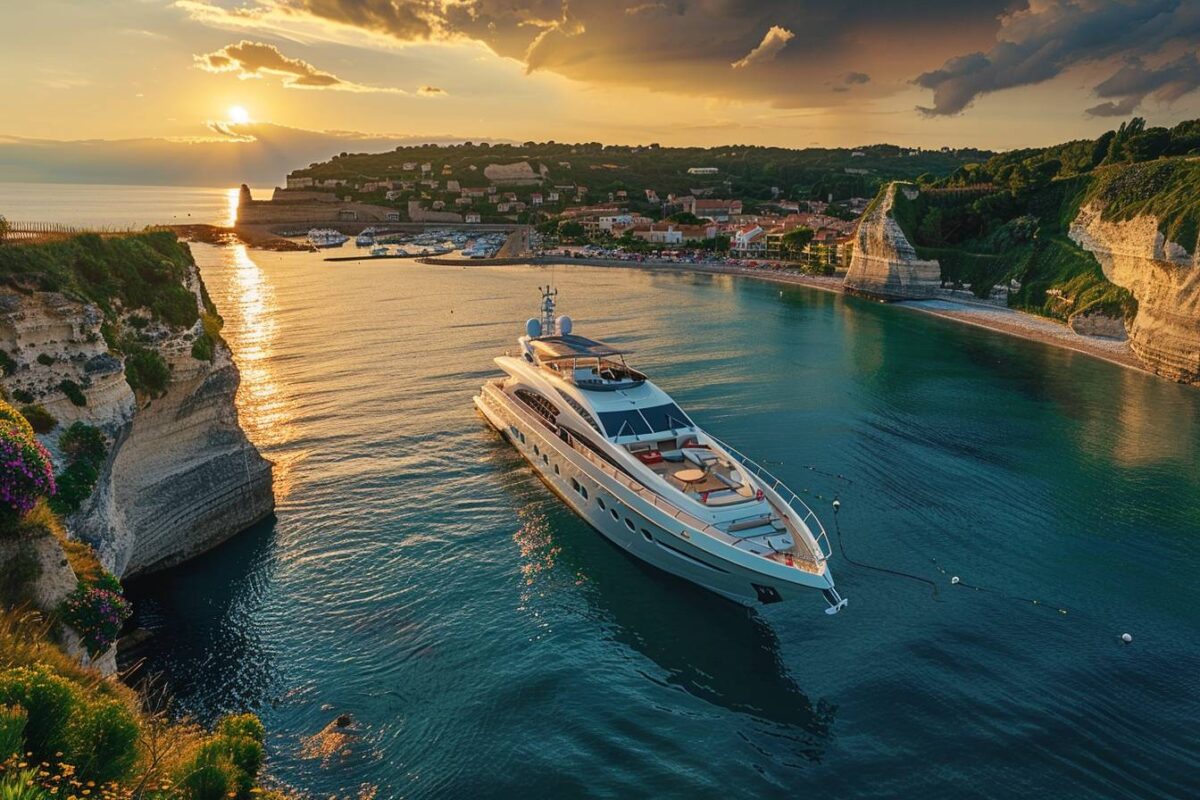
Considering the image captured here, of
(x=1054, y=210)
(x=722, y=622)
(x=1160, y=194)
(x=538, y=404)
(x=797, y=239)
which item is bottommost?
(x=722, y=622)

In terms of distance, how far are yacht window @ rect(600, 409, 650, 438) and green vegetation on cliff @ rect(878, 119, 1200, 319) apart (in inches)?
1856

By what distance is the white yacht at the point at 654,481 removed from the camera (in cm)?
1867

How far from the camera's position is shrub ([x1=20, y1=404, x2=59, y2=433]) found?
16.0 metres

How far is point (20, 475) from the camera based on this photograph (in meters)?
10.5

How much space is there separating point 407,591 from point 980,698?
48.9 feet

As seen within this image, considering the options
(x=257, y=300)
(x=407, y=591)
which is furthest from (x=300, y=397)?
(x=257, y=300)

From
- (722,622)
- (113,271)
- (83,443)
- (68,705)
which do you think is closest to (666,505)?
(722,622)

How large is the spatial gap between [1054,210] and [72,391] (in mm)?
90620

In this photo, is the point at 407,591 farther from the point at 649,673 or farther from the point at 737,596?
the point at 737,596

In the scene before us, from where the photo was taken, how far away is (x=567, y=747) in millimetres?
14750

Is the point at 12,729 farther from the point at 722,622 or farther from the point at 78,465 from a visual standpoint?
the point at 722,622

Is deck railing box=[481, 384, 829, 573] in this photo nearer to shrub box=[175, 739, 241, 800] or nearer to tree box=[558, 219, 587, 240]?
shrub box=[175, 739, 241, 800]

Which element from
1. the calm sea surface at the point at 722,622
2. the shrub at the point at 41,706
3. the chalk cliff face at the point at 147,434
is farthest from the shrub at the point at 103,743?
the chalk cliff face at the point at 147,434

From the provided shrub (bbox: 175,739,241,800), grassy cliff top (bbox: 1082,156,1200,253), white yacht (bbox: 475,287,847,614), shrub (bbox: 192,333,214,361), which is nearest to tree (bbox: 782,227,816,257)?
grassy cliff top (bbox: 1082,156,1200,253)
